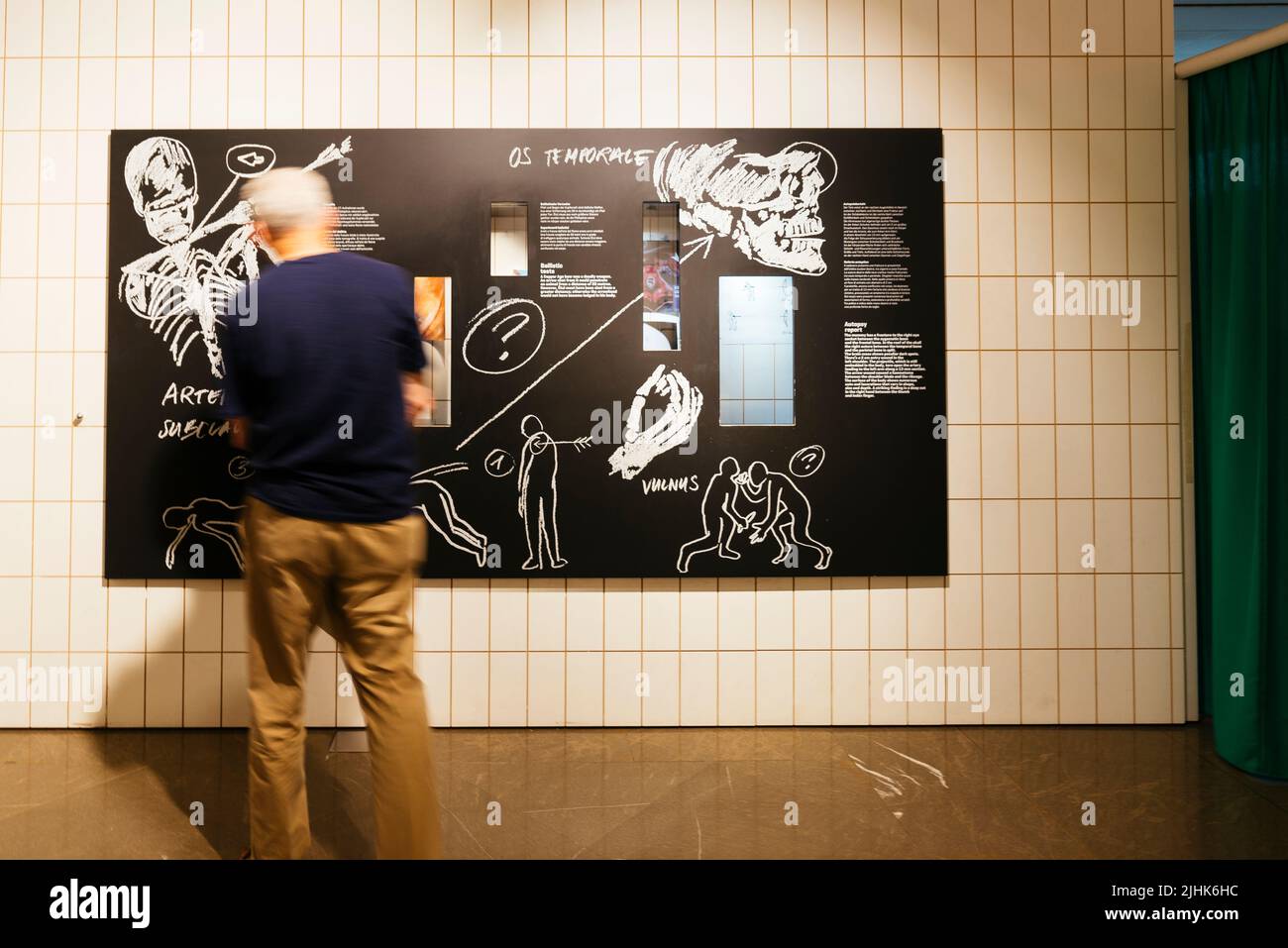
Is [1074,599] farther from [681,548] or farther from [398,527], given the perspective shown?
[398,527]

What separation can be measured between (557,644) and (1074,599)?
188 centimetres

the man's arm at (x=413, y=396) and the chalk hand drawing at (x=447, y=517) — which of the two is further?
the chalk hand drawing at (x=447, y=517)

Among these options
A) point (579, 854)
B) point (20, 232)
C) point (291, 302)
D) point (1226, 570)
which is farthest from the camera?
point (20, 232)

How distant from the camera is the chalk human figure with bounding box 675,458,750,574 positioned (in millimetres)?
2801

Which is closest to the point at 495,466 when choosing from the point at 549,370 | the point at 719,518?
the point at 549,370

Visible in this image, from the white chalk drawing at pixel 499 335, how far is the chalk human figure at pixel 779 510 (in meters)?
0.91

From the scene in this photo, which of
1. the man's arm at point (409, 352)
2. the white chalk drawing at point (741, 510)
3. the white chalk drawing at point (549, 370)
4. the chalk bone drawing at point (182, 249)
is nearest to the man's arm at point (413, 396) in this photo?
the man's arm at point (409, 352)

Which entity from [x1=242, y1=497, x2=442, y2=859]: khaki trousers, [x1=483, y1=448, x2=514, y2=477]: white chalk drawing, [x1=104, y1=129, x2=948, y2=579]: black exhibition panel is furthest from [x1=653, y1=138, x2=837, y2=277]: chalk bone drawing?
[x1=242, y1=497, x2=442, y2=859]: khaki trousers

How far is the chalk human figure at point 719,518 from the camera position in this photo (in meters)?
2.80

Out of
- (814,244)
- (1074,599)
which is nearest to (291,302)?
(814,244)

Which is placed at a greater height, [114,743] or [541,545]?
[541,545]

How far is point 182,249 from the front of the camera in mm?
2766

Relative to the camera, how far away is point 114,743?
8.71 feet

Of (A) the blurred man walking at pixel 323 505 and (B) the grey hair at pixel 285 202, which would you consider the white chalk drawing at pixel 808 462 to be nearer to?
(A) the blurred man walking at pixel 323 505
